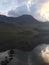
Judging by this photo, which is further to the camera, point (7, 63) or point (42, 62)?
point (42, 62)

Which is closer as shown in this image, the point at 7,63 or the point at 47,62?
the point at 7,63

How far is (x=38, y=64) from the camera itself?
5697cm

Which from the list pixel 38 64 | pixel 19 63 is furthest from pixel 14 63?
pixel 38 64

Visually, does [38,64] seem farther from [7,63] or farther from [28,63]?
[7,63]

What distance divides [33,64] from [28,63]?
1.58 m

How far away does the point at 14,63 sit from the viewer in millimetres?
56469

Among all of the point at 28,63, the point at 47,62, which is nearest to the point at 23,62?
the point at 28,63

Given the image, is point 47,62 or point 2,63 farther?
point 47,62

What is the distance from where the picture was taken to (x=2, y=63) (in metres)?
54.7

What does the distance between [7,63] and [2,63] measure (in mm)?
1530

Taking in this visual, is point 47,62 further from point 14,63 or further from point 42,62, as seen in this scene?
point 14,63

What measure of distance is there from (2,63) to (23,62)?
19.7 ft

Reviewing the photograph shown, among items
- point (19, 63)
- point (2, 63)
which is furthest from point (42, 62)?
point (2, 63)

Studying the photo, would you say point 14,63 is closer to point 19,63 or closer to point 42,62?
point 19,63
